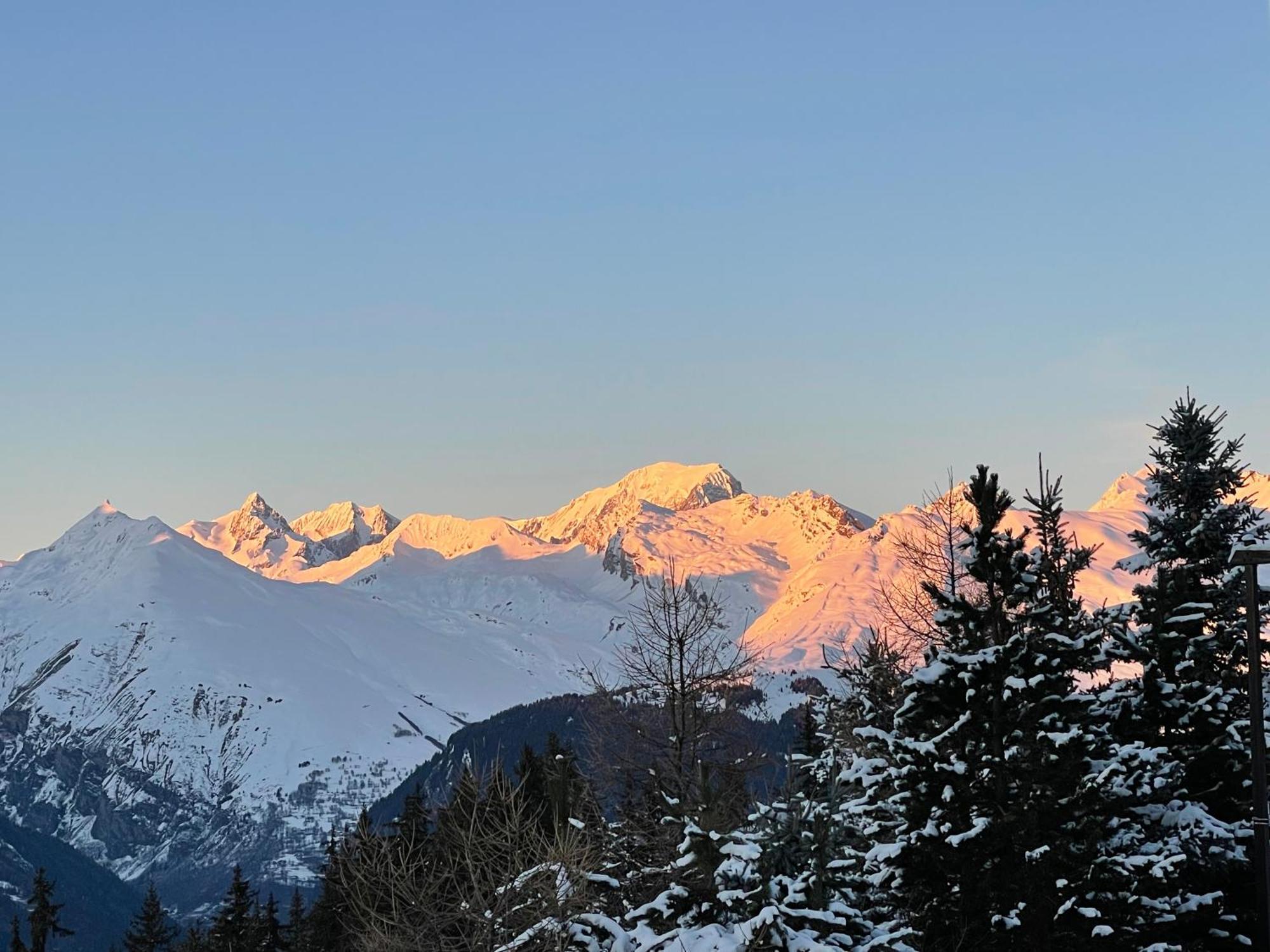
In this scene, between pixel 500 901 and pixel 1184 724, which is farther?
pixel 1184 724

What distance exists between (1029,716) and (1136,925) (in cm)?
353

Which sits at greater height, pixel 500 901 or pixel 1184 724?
pixel 1184 724

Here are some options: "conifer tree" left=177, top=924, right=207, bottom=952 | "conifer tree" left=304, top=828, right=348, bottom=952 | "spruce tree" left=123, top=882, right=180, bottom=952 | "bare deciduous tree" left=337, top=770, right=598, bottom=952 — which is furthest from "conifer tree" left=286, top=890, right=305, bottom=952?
"bare deciduous tree" left=337, top=770, right=598, bottom=952

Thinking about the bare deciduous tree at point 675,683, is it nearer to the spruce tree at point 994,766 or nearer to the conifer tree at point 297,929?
the spruce tree at point 994,766

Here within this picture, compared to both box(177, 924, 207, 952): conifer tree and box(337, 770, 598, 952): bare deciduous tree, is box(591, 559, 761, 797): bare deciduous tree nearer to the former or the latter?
box(337, 770, 598, 952): bare deciduous tree

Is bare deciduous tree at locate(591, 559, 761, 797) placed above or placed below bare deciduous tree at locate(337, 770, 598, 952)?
above

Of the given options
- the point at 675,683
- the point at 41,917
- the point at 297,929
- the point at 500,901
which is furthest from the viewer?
the point at 297,929

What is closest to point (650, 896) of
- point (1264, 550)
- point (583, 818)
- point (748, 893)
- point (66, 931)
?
point (748, 893)

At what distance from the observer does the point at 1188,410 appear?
30.1m

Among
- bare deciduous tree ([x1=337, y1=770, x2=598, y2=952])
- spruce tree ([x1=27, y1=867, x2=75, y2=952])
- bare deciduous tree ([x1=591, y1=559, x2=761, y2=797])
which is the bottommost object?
bare deciduous tree ([x1=337, y1=770, x2=598, y2=952])

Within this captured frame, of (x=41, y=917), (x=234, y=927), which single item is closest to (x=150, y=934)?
(x=234, y=927)

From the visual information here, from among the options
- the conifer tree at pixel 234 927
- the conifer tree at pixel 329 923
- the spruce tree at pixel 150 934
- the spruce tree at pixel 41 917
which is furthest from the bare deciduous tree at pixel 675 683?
the spruce tree at pixel 150 934

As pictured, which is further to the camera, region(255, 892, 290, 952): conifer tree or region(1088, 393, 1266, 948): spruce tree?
region(255, 892, 290, 952): conifer tree

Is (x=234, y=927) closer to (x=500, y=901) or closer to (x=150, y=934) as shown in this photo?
(x=150, y=934)
